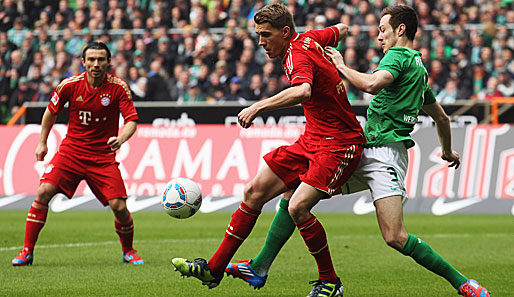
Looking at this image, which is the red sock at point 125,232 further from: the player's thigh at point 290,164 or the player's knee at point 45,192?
the player's thigh at point 290,164

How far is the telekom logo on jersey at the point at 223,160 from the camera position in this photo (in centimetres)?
1404

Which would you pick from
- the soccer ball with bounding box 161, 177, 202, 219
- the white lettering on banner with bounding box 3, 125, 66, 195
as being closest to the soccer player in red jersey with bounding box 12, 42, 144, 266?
the soccer ball with bounding box 161, 177, 202, 219

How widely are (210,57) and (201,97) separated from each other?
1.38 m

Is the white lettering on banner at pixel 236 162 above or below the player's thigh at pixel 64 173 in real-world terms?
below

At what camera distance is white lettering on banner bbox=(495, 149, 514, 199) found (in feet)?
45.4

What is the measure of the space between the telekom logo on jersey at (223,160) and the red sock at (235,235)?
26.9 ft

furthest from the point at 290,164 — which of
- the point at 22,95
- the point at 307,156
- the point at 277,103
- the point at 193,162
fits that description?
the point at 22,95

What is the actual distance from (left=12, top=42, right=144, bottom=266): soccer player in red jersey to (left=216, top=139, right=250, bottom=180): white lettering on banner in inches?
233

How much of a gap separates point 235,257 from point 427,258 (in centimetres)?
328

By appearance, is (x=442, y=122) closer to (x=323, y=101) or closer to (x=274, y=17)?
(x=323, y=101)

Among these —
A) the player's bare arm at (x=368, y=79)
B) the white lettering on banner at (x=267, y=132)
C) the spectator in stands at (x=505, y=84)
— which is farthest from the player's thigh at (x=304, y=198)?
the spectator in stands at (x=505, y=84)

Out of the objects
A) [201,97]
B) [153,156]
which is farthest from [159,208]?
[201,97]

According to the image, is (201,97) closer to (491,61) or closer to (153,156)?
(153,156)

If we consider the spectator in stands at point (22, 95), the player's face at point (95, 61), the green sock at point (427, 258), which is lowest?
the spectator in stands at point (22, 95)
